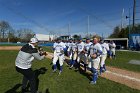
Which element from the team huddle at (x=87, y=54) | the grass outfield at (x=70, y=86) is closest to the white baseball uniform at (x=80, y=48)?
the team huddle at (x=87, y=54)

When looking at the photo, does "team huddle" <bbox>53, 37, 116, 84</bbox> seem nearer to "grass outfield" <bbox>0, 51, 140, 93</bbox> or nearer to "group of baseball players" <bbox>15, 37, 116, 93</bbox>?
"group of baseball players" <bbox>15, 37, 116, 93</bbox>

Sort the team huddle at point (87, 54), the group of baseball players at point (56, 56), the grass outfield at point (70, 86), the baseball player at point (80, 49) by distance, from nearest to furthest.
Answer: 1. the group of baseball players at point (56, 56)
2. the grass outfield at point (70, 86)
3. the team huddle at point (87, 54)
4. the baseball player at point (80, 49)

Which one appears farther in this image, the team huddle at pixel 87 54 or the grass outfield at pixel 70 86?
the team huddle at pixel 87 54

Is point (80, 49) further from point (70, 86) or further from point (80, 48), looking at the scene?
point (70, 86)

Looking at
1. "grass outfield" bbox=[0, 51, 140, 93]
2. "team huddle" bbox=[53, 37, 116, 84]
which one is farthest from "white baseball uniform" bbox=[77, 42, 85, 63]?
"grass outfield" bbox=[0, 51, 140, 93]

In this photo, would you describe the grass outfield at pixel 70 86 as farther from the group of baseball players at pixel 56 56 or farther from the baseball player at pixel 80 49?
the baseball player at pixel 80 49

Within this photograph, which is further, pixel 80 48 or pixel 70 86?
pixel 80 48

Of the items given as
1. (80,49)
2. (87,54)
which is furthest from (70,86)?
(80,49)

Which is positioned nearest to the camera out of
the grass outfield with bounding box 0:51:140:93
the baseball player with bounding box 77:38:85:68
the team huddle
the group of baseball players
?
the group of baseball players

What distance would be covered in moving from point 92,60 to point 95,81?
3.16ft

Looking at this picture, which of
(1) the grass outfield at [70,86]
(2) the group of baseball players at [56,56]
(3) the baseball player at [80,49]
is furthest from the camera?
(3) the baseball player at [80,49]

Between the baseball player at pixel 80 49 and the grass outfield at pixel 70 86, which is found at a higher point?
the baseball player at pixel 80 49

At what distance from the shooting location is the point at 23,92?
24.6 feet

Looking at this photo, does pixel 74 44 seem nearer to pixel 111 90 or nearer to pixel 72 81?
pixel 72 81
